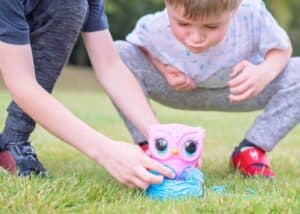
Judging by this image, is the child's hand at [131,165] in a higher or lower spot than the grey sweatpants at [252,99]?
higher

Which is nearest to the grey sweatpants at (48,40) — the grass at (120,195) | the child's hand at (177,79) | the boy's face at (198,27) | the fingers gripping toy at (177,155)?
the grass at (120,195)

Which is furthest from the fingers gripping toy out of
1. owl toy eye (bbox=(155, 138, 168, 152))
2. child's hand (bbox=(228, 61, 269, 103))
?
child's hand (bbox=(228, 61, 269, 103))

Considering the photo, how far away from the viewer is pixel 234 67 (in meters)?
2.86

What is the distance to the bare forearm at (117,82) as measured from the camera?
2.53 m

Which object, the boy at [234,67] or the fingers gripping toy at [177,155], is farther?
the boy at [234,67]

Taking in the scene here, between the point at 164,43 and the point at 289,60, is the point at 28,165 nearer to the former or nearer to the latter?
the point at 164,43

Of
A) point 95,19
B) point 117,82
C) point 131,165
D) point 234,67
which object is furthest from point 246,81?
point 131,165

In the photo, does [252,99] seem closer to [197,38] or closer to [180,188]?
[197,38]

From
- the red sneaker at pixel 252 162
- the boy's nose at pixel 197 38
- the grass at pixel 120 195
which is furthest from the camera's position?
the red sneaker at pixel 252 162

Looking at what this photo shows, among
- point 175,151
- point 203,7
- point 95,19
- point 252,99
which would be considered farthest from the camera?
point 252,99

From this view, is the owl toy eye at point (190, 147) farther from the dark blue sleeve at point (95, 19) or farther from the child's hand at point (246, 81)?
the dark blue sleeve at point (95, 19)

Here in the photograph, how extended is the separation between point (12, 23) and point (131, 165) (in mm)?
587

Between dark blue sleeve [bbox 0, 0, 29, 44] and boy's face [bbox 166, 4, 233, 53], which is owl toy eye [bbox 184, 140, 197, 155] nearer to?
boy's face [bbox 166, 4, 233, 53]

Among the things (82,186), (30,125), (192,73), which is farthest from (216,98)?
(82,186)
